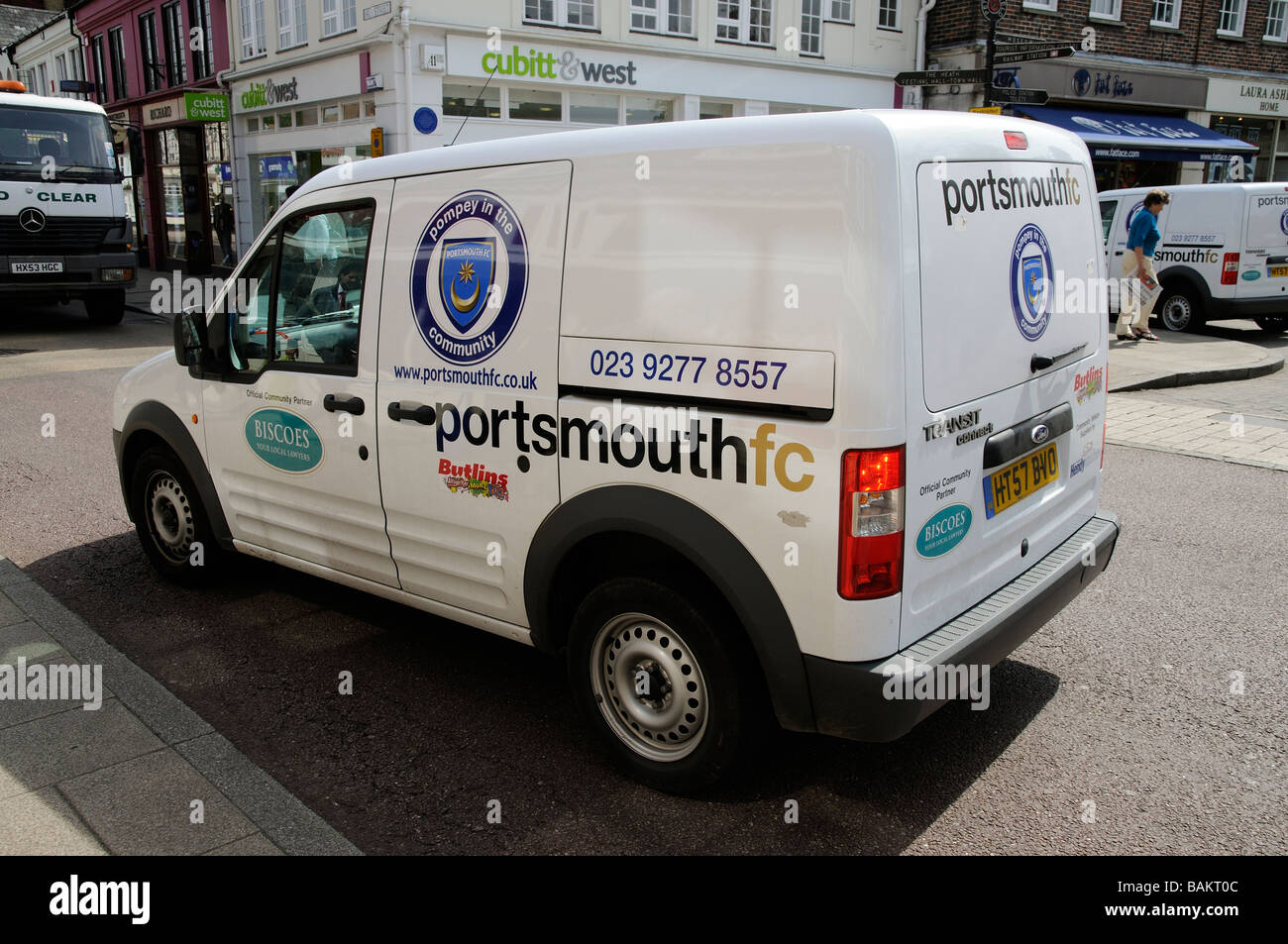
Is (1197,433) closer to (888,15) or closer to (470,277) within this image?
(470,277)

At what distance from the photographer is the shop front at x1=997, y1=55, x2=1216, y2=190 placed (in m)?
22.0

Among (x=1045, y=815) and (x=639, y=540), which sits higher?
(x=639, y=540)

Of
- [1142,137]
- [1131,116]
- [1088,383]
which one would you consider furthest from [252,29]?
[1088,383]

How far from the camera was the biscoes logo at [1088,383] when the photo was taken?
12.4ft

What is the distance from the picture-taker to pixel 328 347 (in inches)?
165

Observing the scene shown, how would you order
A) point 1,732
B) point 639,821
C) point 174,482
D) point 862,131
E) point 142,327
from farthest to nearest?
point 142,327, point 174,482, point 1,732, point 639,821, point 862,131

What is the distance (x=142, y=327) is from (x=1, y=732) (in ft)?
47.7

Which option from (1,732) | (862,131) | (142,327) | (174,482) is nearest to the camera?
(862,131)

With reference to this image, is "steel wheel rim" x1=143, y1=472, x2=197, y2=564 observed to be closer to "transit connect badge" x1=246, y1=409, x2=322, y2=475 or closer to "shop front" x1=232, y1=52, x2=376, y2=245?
"transit connect badge" x1=246, y1=409, x2=322, y2=475

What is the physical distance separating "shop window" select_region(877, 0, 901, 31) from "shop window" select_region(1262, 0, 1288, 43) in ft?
35.4

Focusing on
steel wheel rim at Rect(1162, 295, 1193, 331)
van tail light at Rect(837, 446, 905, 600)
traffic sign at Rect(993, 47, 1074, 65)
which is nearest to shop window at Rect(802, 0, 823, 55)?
traffic sign at Rect(993, 47, 1074, 65)

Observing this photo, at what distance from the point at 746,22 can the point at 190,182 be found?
1499 centimetres

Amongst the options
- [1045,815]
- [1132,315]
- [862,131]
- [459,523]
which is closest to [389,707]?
[459,523]
